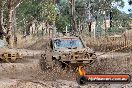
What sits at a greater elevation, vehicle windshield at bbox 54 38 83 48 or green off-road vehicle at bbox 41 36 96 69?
vehicle windshield at bbox 54 38 83 48

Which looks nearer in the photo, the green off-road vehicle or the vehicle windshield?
the green off-road vehicle

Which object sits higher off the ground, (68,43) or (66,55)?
(68,43)

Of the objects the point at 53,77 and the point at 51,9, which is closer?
the point at 53,77

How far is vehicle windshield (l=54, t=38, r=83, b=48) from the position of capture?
18.6 metres

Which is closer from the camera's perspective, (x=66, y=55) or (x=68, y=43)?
(x=66, y=55)

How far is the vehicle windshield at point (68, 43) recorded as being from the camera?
18630 millimetres

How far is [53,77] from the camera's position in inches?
647

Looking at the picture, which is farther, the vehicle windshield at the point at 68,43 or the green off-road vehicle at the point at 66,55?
the vehicle windshield at the point at 68,43

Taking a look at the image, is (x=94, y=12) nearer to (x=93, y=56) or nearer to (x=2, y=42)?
(x=2, y=42)

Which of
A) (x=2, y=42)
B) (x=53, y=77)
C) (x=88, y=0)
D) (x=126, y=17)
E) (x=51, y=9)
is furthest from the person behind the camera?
(x=126, y=17)

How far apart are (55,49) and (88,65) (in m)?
1.71

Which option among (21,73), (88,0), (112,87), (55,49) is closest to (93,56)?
(55,49)

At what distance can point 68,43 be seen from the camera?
18828 mm

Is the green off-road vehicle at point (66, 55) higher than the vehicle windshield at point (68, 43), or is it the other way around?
the vehicle windshield at point (68, 43)
